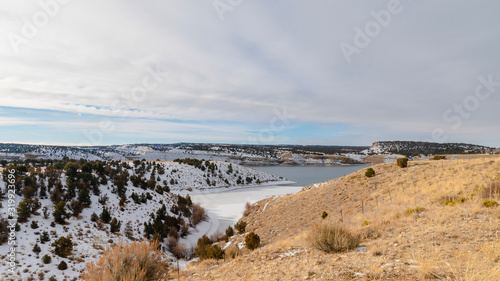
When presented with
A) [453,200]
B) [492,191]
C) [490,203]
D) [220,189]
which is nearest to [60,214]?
[453,200]

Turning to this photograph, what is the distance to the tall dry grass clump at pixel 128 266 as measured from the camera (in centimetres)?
501

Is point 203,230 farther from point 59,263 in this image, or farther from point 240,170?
point 240,170

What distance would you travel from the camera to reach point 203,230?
23.5 metres

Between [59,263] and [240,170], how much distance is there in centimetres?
5259

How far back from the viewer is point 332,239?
20.1 ft

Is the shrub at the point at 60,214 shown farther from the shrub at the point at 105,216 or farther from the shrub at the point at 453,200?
the shrub at the point at 453,200

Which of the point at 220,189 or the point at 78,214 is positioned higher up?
the point at 78,214

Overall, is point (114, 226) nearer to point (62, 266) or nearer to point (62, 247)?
point (62, 247)

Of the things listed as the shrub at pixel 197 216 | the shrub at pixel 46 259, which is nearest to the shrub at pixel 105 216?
the shrub at pixel 46 259

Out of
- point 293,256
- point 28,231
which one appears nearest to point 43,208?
point 28,231

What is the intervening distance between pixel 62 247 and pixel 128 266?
10.6 metres

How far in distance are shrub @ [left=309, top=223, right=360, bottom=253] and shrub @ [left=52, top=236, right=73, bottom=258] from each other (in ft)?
45.3

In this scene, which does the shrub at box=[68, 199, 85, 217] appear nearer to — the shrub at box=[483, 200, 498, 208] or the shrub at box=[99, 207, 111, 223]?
the shrub at box=[99, 207, 111, 223]

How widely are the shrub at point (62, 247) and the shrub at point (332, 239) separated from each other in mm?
13796
